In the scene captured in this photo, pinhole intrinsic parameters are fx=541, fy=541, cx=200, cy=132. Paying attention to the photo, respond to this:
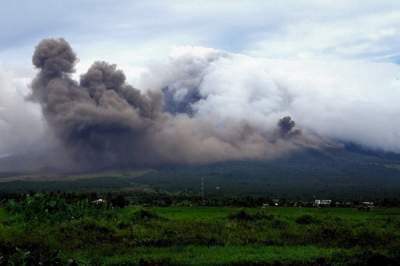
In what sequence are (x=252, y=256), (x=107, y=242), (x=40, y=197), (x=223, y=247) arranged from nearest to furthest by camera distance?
(x=252, y=256)
(x=223, y=247)
(x=107, y=242)
(x=40, y=197)

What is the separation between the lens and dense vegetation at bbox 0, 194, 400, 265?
61.4 ft

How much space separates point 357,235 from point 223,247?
255 inches

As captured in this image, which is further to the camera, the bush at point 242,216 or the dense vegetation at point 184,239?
the bush at point 242,216

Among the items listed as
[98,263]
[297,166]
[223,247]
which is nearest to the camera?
[98,263]

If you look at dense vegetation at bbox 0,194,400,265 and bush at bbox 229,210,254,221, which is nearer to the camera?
dense vegetation at bbox 0,194,400,265

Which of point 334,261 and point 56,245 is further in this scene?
point 56,245

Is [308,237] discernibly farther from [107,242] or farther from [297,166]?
[297,166]

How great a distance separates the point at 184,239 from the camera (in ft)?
74.2

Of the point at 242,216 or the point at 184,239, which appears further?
the point at 242,216

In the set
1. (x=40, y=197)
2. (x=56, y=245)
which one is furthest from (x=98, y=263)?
(x=40, y=197)

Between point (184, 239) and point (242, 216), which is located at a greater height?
point (242, 216)

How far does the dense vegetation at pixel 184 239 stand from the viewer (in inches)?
736

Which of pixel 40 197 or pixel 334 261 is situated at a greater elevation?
pixel 40 197

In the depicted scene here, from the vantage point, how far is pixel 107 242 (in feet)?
74.8
